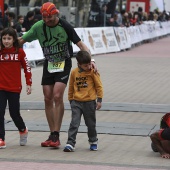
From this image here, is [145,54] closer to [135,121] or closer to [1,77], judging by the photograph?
[135,121]

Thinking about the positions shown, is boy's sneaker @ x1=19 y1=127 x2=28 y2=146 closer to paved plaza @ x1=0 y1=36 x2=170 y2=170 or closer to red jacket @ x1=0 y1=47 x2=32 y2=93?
paved plaza @ x1=0 y1=36 x2=170 y2=170

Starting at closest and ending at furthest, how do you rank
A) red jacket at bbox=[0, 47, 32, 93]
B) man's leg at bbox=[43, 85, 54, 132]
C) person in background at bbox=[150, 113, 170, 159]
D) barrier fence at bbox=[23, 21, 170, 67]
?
person in background at bbox=[150, 113, 170, 159] < red jacket at bbox=[0, 47, 32, 93] < man's leg at bbox=[43, 85, 54, 132] < barrier fence at bbox=[23, 21, 170, 67]

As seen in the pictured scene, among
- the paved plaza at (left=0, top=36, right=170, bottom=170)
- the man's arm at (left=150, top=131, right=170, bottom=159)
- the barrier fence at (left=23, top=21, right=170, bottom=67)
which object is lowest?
the barrier fence at (left=23, top=21, right=170, bottom=67)

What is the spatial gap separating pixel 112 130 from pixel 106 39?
16587 mm

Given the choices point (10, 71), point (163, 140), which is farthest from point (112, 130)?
point (10, 71)

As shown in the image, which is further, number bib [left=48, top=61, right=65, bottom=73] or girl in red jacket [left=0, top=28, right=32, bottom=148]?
number bib [left=48, top=61, right=65, bottom=73]

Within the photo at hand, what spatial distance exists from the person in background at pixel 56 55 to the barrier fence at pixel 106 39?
10845 millimetres

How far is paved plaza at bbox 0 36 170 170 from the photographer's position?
775 cm

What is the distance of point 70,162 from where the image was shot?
7.76 metres

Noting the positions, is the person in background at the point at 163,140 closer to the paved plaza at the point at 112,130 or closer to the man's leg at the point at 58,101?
the paved plaza at the point at 112,130

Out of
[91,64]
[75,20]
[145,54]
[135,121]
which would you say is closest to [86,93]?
[91,64]

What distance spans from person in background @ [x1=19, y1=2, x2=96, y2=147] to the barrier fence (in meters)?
10.8

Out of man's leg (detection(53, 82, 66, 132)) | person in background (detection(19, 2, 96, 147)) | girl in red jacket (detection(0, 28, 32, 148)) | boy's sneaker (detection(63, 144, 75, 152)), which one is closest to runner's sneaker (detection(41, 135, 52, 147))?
person in background (detection(19, 2, 96, 147))

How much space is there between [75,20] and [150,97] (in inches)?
701
